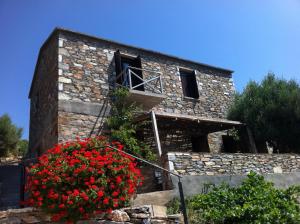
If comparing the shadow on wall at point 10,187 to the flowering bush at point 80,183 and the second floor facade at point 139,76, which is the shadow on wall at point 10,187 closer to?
the second floor facade at point 139,76

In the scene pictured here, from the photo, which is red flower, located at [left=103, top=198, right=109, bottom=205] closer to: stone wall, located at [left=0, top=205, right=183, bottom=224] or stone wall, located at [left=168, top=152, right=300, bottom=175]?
stone wall, located at [left=0, top=205, right=183, bottom=224]

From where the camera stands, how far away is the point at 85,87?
10.2m

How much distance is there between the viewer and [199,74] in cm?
1372

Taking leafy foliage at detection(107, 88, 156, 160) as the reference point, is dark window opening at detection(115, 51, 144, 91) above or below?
above

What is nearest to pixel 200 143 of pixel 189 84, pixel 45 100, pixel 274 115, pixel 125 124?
pixel 189 84

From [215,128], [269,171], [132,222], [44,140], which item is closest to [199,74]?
[215,128]

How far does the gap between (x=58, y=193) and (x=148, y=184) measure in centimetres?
322

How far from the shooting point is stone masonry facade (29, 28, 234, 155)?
9.62 meters

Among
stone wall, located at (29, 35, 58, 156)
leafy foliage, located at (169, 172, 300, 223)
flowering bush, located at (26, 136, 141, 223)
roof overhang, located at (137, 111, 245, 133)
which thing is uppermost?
stone wall, located at (29, 35, 58, 156)

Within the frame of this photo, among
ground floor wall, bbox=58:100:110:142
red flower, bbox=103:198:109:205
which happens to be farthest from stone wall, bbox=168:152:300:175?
ground floor wall, bbox=58:100:110:142

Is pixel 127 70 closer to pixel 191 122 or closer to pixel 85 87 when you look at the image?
pixel 85 87

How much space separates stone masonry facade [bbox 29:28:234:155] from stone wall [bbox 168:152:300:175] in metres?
3.25

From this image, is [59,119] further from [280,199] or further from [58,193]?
[280,199]

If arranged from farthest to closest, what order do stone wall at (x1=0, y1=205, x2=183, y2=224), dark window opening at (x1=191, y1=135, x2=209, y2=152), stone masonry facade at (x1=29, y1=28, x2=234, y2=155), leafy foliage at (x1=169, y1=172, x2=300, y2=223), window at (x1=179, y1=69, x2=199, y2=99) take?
window at (x1=179, y1=69, x2=199, y2=99) → dark window opening at (x1=191, y1=135, x2=209, y2=152) → stone masonry facade at (x1=29, y1=28, x2=234, y2=155) → leafy foliage at (x1=169, y1=172, x2=300, y2=223) → stone wall at (x1=0, y1=205, x2=183, y2=224)
